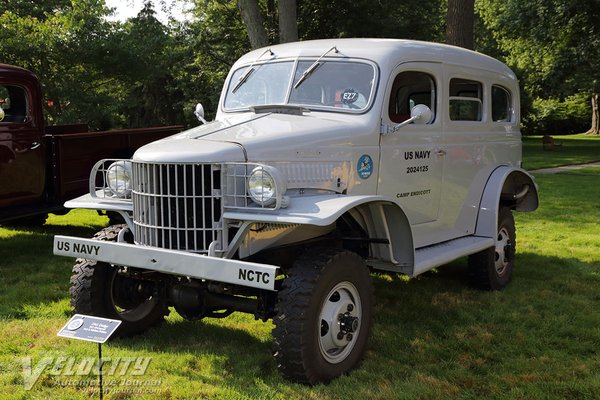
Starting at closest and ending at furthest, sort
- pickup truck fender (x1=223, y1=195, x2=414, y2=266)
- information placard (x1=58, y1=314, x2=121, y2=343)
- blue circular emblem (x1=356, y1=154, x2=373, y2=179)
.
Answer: information placard (x1=58, y1=314, x2=121, y2=343) < pickup truck fender (x1=223, y1=195, x2=414, y2=266) < blue circular emblem (x1=356, y1=154, x2=373, y2=179)

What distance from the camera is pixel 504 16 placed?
23.3m

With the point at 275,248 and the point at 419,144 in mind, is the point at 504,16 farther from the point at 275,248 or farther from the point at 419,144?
the point at 275,248

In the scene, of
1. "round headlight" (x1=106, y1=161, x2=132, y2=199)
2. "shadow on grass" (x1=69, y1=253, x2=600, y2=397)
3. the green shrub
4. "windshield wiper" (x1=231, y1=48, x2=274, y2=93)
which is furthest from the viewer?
the green shrub

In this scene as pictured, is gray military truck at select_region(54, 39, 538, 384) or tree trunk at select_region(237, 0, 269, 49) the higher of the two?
tree trunk at select_region(237, 0, 269, 49)

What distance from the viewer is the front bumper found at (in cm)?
341

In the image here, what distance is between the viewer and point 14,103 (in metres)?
7.37

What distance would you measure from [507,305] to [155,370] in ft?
10.7

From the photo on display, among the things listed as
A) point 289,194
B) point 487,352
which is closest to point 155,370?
point 289,194

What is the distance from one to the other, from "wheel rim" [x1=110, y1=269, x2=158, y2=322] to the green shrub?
37.4m

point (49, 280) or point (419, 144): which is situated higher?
point (419, 144)

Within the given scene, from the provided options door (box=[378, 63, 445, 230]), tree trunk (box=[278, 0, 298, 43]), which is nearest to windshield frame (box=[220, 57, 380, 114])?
door (box=[378, 63, 445, 230])

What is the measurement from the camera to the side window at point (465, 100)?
5.60 m

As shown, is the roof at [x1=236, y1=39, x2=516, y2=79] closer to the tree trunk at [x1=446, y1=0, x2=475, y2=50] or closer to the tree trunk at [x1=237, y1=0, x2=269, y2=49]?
the tree trunk at [x1=446, y1=0, x2=475, y2=50]

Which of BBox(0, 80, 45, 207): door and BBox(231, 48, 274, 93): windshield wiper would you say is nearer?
BBox(231, 48, 274, 93): windshield wiper
